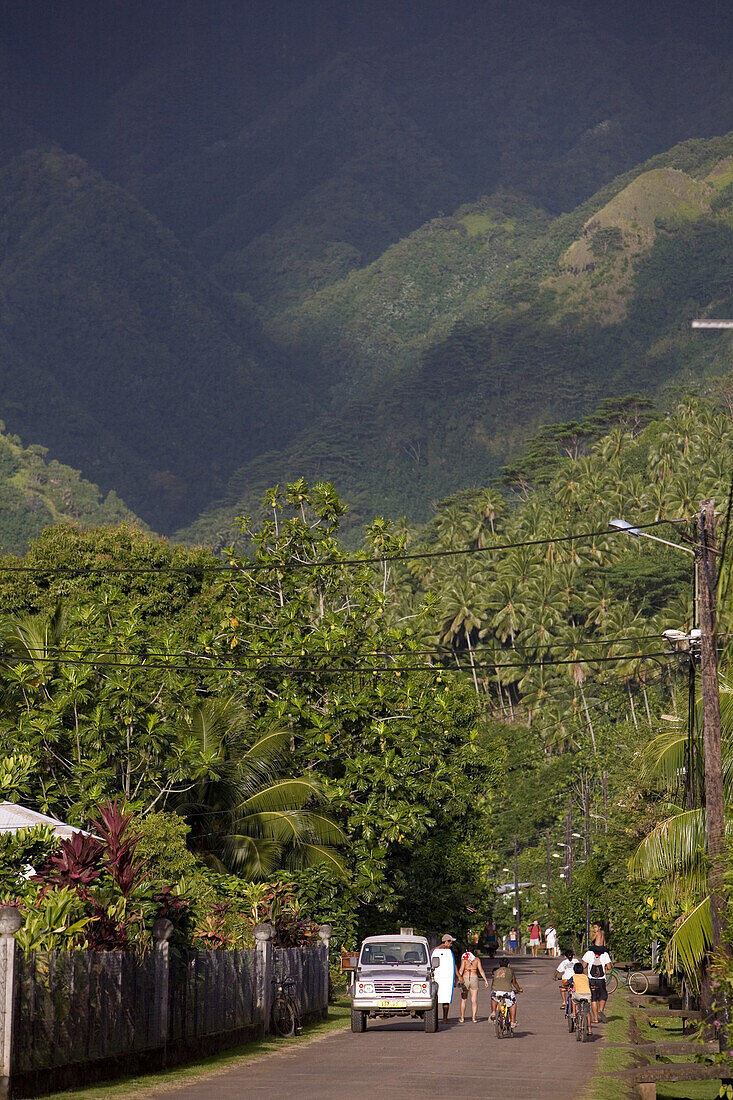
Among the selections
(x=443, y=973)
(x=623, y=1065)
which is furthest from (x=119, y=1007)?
(x=443, y=973)

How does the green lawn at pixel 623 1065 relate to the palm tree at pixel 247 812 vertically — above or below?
below

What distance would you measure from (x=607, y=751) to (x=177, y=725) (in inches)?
2191

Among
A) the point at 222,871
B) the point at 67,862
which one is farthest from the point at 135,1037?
the point at 222,871

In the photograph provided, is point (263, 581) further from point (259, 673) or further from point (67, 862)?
point (67, 862)

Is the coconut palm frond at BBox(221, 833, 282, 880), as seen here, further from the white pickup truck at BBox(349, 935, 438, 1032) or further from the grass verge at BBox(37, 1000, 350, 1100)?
the white pickup truck at BBox(349, 935, 438, 1032)

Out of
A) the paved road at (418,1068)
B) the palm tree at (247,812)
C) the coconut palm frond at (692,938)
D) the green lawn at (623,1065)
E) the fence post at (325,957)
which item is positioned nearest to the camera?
the paved road at (418,1068)

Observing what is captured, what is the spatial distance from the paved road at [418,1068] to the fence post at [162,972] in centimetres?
92

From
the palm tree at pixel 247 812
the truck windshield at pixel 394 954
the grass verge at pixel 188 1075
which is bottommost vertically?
the grass verge at pixel 188 1075

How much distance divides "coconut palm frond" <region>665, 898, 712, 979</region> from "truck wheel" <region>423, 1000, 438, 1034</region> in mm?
5851

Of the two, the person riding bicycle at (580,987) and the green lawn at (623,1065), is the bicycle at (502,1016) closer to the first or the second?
the person riding bicycle at (580,987)

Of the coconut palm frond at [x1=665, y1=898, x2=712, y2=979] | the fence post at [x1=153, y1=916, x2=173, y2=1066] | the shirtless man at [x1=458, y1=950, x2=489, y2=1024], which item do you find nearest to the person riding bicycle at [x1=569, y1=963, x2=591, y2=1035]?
the coconut palm frond at [x1=665, y1=898, x2=712, y2=979]

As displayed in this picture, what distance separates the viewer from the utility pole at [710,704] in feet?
74.3

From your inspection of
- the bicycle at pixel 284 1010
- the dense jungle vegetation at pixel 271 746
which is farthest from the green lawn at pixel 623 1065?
the bicycle at pixel 284 1010

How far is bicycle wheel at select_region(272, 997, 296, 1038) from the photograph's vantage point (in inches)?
973
